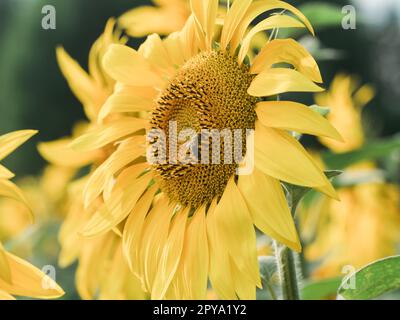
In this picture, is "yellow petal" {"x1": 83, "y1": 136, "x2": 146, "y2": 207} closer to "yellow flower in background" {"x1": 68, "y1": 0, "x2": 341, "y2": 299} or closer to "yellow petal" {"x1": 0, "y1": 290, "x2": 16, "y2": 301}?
"yellow flower in background" {"x1": 68, "y1": 0, "x2": 341, "y2": 299}

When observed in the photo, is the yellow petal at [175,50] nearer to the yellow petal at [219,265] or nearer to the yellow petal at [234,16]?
the yellow petal at [234,16]

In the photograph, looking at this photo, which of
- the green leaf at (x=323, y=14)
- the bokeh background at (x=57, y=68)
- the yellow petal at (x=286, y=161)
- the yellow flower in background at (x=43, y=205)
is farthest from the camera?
the bokeh background at (x=57, y=68)

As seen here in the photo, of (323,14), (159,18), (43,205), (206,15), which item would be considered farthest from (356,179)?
(43,205)

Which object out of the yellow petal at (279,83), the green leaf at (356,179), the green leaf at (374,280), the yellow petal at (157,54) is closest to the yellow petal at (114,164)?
the yellow petal at (157,54)
